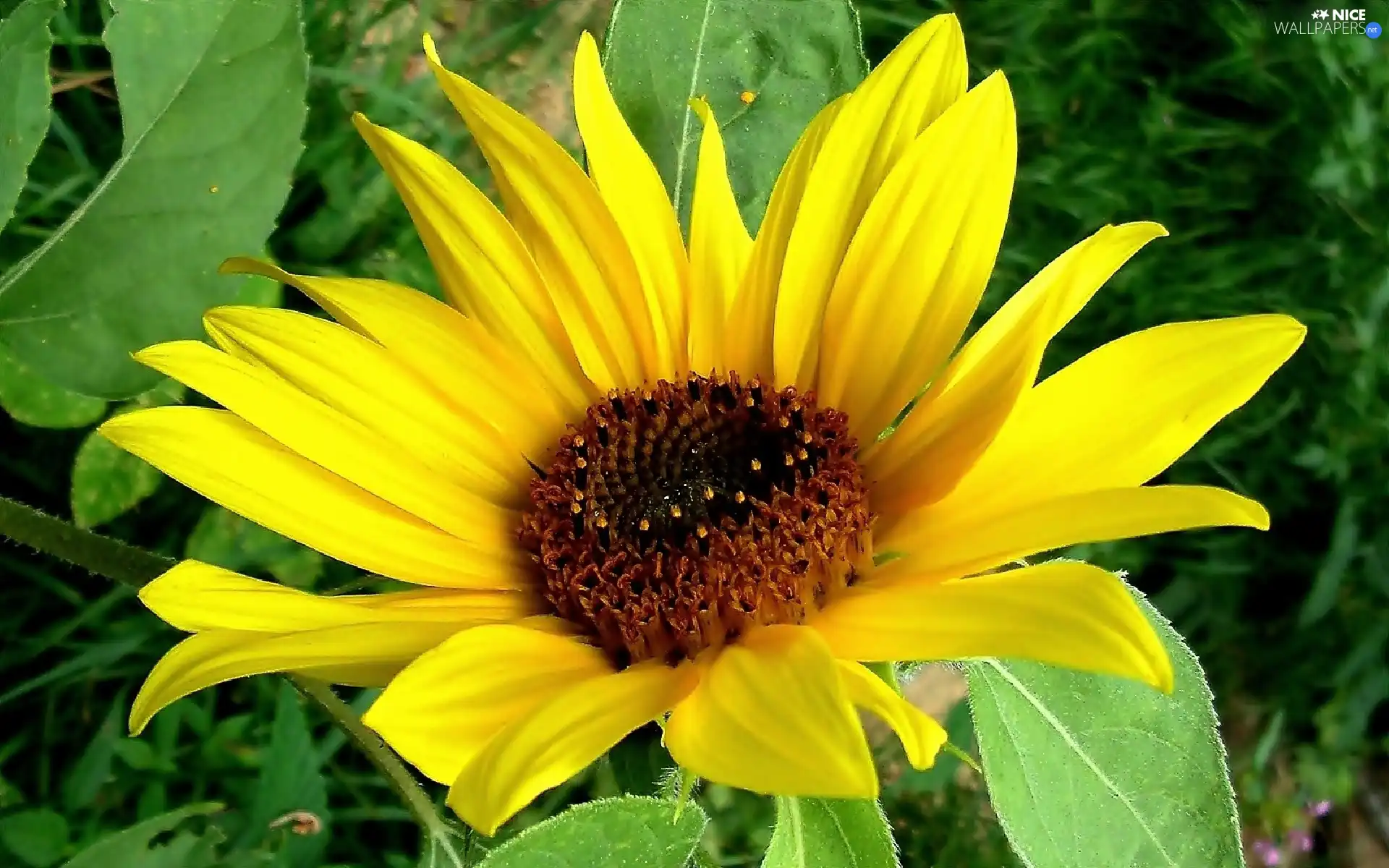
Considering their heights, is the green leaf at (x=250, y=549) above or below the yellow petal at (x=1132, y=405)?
below

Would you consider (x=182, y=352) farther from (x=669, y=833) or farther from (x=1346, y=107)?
A: (x=1346, y=107)

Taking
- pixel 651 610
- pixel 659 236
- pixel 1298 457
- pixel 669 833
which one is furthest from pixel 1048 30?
pixel 669 833

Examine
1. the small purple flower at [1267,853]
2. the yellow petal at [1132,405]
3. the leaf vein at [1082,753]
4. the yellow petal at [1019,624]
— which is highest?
the yellow petal at [1132,405]

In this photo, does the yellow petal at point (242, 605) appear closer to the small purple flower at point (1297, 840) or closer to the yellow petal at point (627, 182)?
the yellow petal at point (627, 182)

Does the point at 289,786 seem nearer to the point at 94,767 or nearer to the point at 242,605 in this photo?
the point at 94,767

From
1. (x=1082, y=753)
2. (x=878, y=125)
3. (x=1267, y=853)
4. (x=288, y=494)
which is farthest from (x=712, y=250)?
(x=1267, y=853)

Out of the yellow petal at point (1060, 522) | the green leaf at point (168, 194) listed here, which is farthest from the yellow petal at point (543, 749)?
the green leaf at point (168, 194)

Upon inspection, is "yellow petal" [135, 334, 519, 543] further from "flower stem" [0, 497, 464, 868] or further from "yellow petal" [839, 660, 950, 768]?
"yellow petal" [839, 660, 950, 768]
